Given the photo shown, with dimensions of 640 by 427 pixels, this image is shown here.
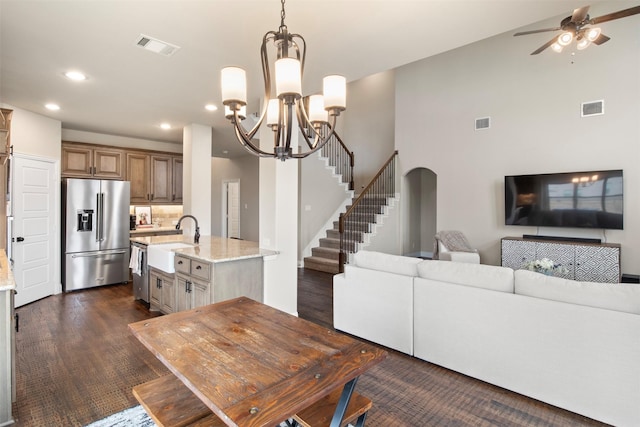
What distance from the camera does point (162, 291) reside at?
397 centimetres

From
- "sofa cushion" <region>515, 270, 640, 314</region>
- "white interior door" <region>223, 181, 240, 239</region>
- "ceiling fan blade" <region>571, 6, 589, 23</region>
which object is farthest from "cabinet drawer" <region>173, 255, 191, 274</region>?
"white interior door" <region>223, 181, 240, 239</region>

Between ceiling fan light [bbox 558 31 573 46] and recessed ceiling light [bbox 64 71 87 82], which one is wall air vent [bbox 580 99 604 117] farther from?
recessed ceiling light [bbox 64 71 87 82]

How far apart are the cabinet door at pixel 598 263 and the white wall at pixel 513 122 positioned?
38 centimetres

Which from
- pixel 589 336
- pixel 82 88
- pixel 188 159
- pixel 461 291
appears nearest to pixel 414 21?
pixel 461 291

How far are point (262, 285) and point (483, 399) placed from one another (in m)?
2.26

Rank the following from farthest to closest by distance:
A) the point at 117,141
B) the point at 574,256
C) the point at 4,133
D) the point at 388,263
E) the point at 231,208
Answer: the point at 231,208, the point at 117,141, the point at 574,256, the point at 388,263, the point at 4,133

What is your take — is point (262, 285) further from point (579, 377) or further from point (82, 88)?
point (82, 88)

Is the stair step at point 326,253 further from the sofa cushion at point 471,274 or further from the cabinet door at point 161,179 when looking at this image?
the sofa cushion at point 471,274

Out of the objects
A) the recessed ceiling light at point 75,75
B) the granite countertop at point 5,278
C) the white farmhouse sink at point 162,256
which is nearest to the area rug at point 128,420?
the granite countertop at point 5,278

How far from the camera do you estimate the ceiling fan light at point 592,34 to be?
348 centimetres

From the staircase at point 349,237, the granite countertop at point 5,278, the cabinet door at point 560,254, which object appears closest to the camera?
the granite countertop at point 5,278

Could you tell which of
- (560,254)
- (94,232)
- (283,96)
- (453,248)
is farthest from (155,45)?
(560,254)

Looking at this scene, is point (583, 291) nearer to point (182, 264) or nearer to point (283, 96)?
point (283, 96)

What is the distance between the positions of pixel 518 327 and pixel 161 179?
21.6ft
